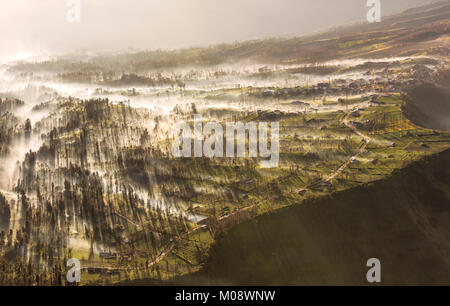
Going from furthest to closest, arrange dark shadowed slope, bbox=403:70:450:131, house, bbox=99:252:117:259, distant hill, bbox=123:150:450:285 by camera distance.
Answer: dark shadowed slope, bbox=403:70:450:131, house, bbox=99:252:117:259, distant hill, bbox=123:150:450:285

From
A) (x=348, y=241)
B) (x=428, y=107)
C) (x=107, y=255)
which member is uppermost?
(x=428, y=107)

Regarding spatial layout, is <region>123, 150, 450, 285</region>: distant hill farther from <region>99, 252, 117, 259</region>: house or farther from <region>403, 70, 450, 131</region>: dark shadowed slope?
<region>403, 70, 450, 131</region>: dark shadowed slope

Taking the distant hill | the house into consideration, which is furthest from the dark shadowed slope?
the house

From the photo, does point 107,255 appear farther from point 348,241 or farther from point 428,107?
point 428,107

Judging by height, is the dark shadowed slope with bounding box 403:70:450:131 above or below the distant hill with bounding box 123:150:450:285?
above

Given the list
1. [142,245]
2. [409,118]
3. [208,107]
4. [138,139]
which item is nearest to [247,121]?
[208,107]

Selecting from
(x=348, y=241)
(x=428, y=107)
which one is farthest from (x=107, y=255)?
(x=428, y=107)

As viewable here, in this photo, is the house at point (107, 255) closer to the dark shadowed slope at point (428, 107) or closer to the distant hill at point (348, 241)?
the distant hill at point (348, 241)

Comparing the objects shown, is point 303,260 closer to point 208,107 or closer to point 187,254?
point 187,254
